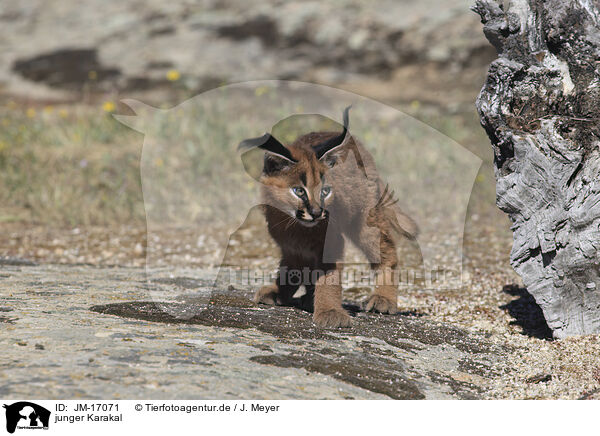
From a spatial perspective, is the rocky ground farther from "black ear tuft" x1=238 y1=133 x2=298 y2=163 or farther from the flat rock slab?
"black ear tuft" x1=238 y1=133 x2=298 y2=163

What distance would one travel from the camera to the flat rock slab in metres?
3.16

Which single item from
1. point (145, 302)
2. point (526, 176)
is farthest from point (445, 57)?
point (145, 302)

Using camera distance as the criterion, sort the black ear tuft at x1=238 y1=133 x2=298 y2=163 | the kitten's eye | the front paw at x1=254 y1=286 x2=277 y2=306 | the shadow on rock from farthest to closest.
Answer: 1. the front paw at x1=254 y1=286 x2=277 y2=306
2. the shadow on rock
3. the kitten's eye
4. the black ear tuft at x1=238 y1=133 x2=298 y2=163

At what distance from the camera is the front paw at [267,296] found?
5344 millimetres

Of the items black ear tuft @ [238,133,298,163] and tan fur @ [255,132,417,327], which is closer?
black ear tuft @ [238,133,298,163]

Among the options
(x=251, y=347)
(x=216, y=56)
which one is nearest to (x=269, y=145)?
(x=251, y=347)

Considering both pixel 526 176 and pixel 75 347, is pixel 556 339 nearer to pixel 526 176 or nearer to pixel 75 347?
pixel 526 176

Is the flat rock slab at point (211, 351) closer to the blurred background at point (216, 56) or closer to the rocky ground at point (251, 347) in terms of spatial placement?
the rocky ground at point (251, 347)

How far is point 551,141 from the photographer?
442 centimetres

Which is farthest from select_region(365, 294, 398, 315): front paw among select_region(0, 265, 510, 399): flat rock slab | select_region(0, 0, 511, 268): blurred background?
select_region(0, 0, 511, 268): blurred background

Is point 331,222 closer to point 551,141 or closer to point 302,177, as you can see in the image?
point 302,177

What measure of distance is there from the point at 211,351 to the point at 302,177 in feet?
5.08

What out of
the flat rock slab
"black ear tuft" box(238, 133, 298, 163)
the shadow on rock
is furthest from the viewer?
the shadow on rock
